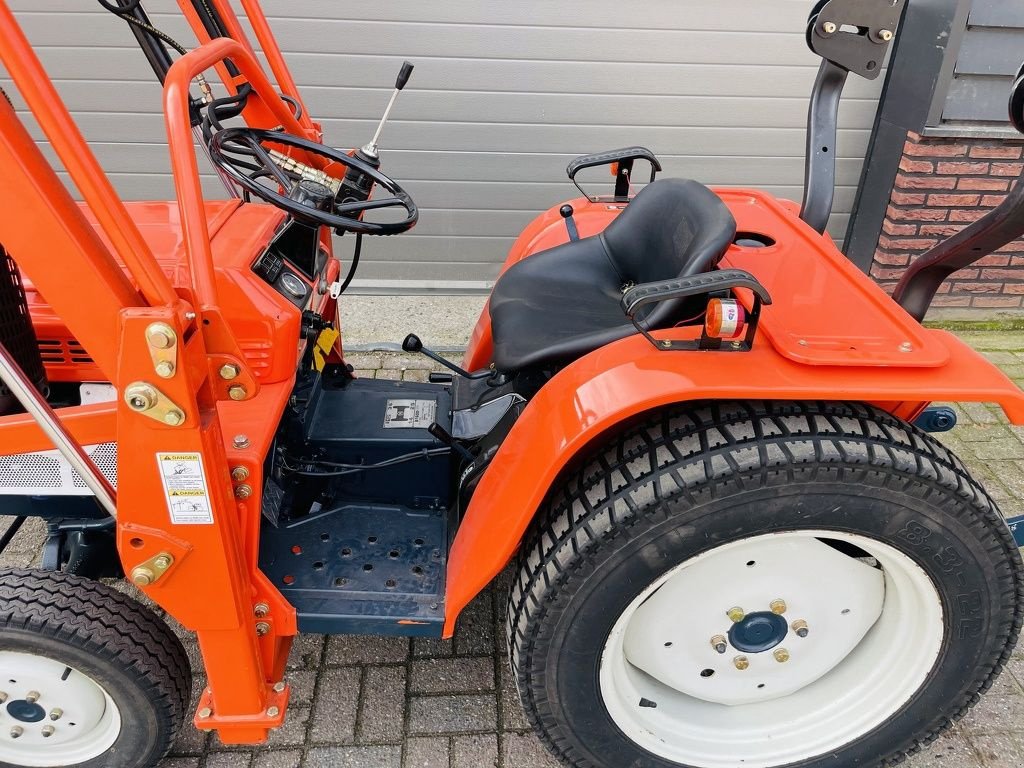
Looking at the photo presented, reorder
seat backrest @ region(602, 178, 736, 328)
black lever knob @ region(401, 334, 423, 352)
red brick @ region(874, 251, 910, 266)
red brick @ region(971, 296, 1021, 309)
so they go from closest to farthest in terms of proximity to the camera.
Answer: seat backrest @ region(602, 178, 736, 328) < black lever knob @ region(401, 334, 423, 352) < red brick @ region(874, 251, 910, 266) < red brick @ region(971, 296, 1021, 309)

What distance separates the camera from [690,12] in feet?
10.5

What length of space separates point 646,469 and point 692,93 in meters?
2.64

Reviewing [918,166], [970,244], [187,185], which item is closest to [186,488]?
[187,185]

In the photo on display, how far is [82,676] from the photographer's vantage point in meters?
1.43

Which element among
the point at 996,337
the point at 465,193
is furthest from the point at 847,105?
the point at 465,193

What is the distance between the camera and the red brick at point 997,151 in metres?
3.30

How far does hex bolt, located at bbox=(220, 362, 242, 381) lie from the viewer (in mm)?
1149

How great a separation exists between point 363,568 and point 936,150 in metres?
3.14

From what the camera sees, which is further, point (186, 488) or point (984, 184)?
point (984, 184)

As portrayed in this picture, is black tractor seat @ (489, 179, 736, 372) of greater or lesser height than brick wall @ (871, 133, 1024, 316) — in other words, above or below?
above

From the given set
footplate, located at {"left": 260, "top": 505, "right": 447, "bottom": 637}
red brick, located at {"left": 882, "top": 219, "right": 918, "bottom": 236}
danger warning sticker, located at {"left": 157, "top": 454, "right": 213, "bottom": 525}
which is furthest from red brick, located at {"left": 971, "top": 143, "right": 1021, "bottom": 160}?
danger warning sticker, located at {"left": 157, "top": 454, "right": 213, "bottom": 525}

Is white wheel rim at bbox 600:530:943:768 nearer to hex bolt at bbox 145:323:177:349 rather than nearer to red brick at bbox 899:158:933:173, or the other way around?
hex bolt at bbox 145:323:177:349

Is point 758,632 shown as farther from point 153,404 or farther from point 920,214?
point 920,214

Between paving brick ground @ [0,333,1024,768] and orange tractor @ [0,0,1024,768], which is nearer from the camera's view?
orange tractor @ [0,0,1024,768]
